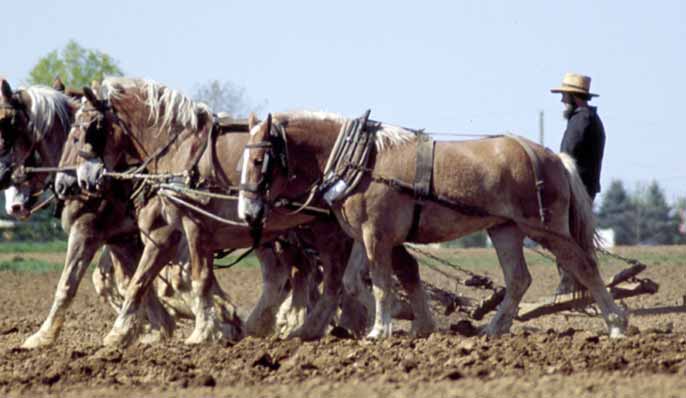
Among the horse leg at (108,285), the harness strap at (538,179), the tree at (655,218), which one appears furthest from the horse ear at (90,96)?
the tree at (655,218)

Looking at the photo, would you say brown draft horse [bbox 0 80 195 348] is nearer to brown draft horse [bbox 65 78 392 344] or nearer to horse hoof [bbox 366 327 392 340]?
brown draft horse [bbox 65 78 392 344]

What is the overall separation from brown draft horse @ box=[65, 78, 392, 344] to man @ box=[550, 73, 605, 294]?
75.8 inches

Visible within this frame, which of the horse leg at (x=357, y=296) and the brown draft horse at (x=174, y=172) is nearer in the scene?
the brown draft horse at (x=174, y=172)

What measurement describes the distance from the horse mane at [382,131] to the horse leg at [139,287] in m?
1.31

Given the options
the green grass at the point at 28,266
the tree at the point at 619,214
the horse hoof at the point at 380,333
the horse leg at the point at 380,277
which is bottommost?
the tree at the point at 619,214

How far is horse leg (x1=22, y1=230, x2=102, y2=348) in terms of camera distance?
36.7 ft

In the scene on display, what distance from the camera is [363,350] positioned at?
9344 millimetres

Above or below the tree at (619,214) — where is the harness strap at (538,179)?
above

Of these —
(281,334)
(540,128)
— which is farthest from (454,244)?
(281,334)

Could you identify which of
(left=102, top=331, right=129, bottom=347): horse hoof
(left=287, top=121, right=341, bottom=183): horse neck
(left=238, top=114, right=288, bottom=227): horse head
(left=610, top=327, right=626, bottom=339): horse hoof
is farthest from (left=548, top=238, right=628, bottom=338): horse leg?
(left=102, top=331, right=129, bottom=347): horse hoof

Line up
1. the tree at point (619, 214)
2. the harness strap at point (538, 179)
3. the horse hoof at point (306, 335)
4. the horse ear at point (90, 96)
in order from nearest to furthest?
the harness strap at point (538, 179) → the horse ear at point (90, 96) → the horse hoof at point (306, 335) → the tree at point (619, 214)

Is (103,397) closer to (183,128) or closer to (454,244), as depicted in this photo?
(183,128)

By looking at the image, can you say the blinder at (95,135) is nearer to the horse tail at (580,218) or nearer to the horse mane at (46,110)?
the horse mane at (46,110)

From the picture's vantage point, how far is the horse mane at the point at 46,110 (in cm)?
1181
